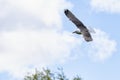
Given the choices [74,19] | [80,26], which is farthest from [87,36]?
[74,19]

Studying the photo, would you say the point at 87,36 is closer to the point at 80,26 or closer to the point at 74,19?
the point at 80,26

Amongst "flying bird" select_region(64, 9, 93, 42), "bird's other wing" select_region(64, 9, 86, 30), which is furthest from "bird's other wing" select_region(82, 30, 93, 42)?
"bird's other wing" select_region(64, 9, 86, 30)

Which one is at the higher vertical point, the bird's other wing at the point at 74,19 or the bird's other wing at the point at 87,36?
the bird's other wing at the point at 74,19

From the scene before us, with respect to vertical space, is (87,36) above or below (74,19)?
below

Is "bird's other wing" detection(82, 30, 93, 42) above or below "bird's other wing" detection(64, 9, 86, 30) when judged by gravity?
below

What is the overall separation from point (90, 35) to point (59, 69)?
2033 inches

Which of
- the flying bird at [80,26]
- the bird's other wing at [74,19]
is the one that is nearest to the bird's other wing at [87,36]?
the flying bird at [80,26]

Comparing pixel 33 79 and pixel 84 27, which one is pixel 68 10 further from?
pixel 33 79

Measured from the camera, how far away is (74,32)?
17.1 m

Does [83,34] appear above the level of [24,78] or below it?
below

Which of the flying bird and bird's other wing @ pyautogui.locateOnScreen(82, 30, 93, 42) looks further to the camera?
bird's other wing @ pyautogui.locateOnScreen(82, 30, 93, 42)

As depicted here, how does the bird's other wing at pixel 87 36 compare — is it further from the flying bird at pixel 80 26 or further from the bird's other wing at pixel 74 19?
the bird's other wing at pixel 74 19

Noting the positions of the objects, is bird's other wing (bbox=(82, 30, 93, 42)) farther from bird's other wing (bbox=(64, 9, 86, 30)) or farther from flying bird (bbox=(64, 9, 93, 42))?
bird's other wing (bbox=(64, 9, 86, 30))

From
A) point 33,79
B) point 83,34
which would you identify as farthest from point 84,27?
point 33,79
